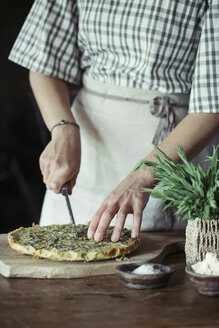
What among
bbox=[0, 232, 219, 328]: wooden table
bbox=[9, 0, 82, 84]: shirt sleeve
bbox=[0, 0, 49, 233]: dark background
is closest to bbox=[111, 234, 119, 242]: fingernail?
bbox=[0, 232, 219, 328]: wooden table

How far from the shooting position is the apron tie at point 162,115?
2189 mm

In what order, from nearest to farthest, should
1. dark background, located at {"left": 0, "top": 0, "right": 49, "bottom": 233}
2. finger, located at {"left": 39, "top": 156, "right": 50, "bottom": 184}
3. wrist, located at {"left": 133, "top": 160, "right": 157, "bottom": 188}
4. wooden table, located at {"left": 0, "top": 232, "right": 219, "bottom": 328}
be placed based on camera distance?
1. wooden table, located at {"left": 0, "top": 232, "right": 219, "bottom": 328}
2. wrist, located at {"left": 133, "top": 160, "right": 157, "bottom": 188}
3. finger, located at {"left": 39, "top": 156, "right": 50, "bottom": 184}
4. dark background, located at {"left": 0, "top": 0, "right": 49, "bottom": 233}

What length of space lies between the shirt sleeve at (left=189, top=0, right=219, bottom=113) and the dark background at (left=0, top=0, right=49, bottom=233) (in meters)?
3.99

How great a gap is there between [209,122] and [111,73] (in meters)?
0.49

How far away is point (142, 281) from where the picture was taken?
1443 mm

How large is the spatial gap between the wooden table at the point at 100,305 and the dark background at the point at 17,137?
431 centimetres

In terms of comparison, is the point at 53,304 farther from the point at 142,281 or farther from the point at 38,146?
the point at 38,146

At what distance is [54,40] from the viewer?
7.91ft

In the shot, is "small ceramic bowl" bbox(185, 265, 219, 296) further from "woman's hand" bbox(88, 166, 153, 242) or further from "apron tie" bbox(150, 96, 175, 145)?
"apron tie" bbox(150, 96, 175, 145)

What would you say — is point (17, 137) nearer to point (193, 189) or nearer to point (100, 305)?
point (193, 189)

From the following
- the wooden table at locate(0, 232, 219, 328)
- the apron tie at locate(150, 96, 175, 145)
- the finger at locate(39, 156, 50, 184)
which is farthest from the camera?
the apron tie at locate(150, 96, 175, 145)

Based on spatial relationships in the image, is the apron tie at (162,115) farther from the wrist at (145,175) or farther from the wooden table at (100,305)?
the wooden table at (100,305)

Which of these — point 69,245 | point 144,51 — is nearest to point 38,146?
point 144,51

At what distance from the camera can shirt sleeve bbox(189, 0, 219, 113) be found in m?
1.95
